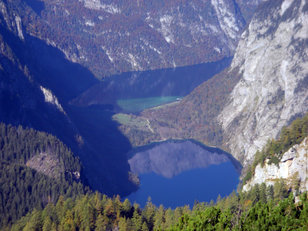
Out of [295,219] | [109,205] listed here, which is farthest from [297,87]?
[295,219]

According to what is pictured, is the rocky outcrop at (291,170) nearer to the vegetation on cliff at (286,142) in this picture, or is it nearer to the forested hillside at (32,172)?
the vegetation on cliff at (286,142)

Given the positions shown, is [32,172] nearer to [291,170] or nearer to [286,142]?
[286,142]

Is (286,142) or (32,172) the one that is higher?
(32,172)

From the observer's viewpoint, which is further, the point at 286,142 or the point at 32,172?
the point at 32,172

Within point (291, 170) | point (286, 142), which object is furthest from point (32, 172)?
point (291, 170)

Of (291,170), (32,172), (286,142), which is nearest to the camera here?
(291,170)

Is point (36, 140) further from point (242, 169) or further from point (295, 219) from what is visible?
point (295, 219)

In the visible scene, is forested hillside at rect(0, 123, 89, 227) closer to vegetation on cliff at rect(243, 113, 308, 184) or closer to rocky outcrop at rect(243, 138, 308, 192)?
rocky outcrop at rect(243, 138, 308, 192)
